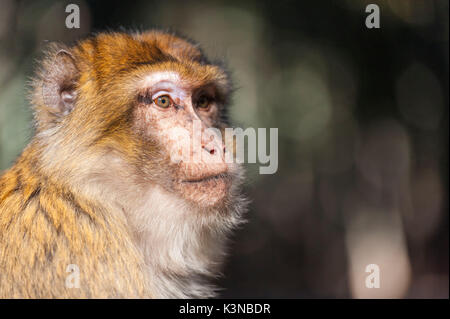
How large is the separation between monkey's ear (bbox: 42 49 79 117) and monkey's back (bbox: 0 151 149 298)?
0.44 metres

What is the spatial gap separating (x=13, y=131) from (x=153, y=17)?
321cm

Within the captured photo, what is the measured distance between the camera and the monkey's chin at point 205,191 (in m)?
2.67

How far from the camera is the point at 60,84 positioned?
2748 mm

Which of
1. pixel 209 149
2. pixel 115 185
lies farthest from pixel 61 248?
pixel 209 149

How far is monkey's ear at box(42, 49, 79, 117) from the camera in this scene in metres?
2.72

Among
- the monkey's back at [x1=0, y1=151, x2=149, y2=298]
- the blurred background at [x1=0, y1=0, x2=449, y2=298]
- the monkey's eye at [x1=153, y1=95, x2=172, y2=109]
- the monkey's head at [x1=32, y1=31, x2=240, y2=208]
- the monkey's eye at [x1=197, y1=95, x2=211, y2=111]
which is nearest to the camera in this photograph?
the monkey's back at [x1=0, y1=151, x2=149, y2=298]

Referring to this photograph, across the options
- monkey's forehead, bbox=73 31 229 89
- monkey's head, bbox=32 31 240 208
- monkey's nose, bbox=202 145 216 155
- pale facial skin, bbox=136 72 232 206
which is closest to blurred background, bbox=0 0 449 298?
monkey's forehead, bbox=73 31 229 89

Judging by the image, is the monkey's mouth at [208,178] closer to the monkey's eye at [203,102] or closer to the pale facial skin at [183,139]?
the pale facial skin at [183,139]

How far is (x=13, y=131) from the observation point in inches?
181

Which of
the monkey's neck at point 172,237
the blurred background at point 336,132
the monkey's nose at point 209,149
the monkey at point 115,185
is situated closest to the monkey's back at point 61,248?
the monkey at point 115,185

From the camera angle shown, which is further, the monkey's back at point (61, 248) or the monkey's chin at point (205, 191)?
the monkey's chin at point (205, 191)

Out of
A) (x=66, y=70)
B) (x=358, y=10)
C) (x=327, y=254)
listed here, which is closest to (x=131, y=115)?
(x=66, y=70)

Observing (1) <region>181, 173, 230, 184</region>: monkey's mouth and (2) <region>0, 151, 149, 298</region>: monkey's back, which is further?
(1) <region>181, 173, 230, 184</region>: monkey's mouth

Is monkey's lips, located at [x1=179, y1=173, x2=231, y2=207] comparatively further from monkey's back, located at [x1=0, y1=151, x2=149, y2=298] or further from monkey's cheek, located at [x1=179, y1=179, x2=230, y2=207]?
monkey's back, located at [x1=0, y1=151, x2=149, y2=298]
